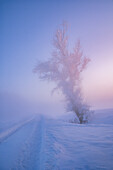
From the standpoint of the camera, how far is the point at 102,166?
182 cm

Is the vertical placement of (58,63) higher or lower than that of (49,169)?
higher

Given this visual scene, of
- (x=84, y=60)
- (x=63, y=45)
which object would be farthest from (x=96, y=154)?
(x=63, y=45)

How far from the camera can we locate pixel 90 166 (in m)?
1.85

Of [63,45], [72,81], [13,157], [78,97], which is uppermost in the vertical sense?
[63,45]

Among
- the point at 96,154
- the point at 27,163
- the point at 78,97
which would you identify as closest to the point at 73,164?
the point at 96,154

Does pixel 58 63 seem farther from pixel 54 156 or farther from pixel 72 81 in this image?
pixel 54 156

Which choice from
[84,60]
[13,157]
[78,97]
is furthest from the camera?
[84,60]

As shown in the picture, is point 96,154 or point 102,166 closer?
point 102,166

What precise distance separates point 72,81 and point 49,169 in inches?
331

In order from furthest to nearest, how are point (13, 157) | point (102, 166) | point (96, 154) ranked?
1. point (13, 157)
2. point (96, 154)
3. point (102, 166)

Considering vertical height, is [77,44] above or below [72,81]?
above

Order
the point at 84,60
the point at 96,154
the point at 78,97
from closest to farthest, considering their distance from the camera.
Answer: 1. the point at 96,154
2. the point at 78,97
3. the point at 84,60

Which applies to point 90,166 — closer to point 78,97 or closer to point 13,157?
point 13,157

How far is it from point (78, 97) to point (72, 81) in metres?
1.83
